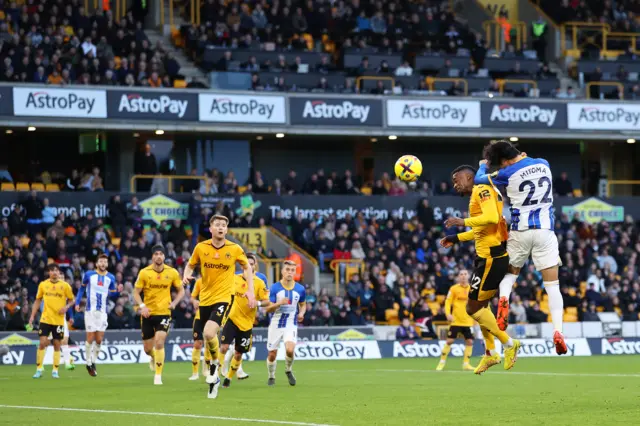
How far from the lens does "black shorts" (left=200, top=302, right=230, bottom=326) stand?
54.0ft

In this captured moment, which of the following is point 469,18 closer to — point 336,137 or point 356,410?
point 336,137

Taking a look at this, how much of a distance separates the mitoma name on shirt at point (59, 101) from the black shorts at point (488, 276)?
24.9 m

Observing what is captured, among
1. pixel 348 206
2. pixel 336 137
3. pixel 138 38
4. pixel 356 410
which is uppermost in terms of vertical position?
pixel 138 38

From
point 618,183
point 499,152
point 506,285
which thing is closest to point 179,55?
point 618,183

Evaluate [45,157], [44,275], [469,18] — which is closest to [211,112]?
[45,157]

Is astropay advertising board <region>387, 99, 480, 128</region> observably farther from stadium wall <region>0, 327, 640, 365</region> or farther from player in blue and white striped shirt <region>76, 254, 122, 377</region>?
player in blue and white striped shirt <region>76, 254, 122, 377</region>

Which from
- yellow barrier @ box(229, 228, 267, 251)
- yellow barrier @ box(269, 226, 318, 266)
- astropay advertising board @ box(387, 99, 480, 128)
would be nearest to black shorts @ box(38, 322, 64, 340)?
yellow barrier @ box(269, 226, 318, 266)

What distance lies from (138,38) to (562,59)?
58.9 feet

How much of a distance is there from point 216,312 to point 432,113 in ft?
84.4

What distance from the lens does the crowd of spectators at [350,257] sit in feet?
105

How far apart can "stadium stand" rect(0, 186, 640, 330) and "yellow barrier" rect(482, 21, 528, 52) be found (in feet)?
34.3

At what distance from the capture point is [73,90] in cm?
3700

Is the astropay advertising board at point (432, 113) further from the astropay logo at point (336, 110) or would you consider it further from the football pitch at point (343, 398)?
the football pitch at point (343, 398)

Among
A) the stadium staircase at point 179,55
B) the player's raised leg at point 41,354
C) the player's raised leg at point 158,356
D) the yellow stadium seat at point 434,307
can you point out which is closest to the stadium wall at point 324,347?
the yellow stadium seat at point 434,307
